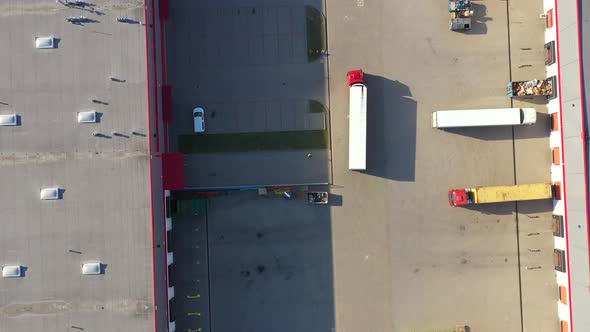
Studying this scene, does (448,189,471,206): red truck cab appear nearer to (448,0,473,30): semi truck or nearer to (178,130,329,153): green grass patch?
(178,130,329,153): green grass patch

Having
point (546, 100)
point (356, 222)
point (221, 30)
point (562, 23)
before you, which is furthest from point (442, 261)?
point (221, 30)

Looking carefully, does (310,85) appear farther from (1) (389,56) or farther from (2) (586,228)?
(2) (586,228)

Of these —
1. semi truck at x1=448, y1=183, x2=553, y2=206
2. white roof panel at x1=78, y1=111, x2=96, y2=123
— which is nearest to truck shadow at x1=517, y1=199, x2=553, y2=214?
semi truck at x1=448, y1=183, x2=553, y2=206

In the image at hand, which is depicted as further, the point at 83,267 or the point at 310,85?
the point at 310,85

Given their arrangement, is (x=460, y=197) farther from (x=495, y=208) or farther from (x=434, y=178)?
(x=495, y=208)

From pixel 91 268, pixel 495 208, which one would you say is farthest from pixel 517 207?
pixel 91 268

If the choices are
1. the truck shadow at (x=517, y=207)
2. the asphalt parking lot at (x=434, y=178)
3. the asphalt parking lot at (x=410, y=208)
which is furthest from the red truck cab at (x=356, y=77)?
the truck shadow at (x=517, y=207)
